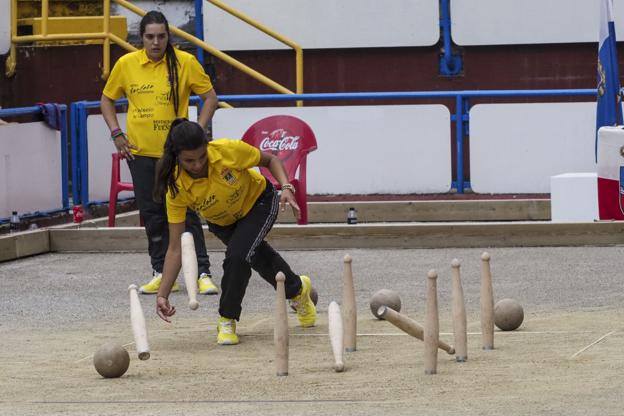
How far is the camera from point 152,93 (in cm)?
1097

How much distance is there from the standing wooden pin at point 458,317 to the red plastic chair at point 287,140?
21.8 feet

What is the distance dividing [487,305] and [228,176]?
1657 mm

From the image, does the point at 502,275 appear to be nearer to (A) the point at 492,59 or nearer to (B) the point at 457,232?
(B) the point at 457,232

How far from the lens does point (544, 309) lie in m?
10.1

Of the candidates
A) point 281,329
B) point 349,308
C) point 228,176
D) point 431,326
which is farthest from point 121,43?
point 431,326

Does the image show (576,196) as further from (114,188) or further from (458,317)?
(458,317)

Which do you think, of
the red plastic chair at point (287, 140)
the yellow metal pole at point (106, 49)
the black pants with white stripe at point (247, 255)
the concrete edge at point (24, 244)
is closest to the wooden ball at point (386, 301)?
the black pants with white stripe at point (247, 255)

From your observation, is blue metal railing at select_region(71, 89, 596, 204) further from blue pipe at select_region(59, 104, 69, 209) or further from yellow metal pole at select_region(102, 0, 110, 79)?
yellow metal pole at select_region(102, 0, 110, 79)

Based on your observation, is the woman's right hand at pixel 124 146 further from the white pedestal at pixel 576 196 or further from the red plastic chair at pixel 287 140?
the white pedestal at pixel 576 196

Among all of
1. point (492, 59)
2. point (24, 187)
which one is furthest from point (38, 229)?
point (492, 59)

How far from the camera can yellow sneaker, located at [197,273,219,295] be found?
36.6 feet

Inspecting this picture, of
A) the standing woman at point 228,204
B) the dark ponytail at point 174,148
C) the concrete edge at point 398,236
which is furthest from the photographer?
the concrete edge at point 398,236

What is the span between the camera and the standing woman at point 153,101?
10938 millimetres

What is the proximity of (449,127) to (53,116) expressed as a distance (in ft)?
13.3
